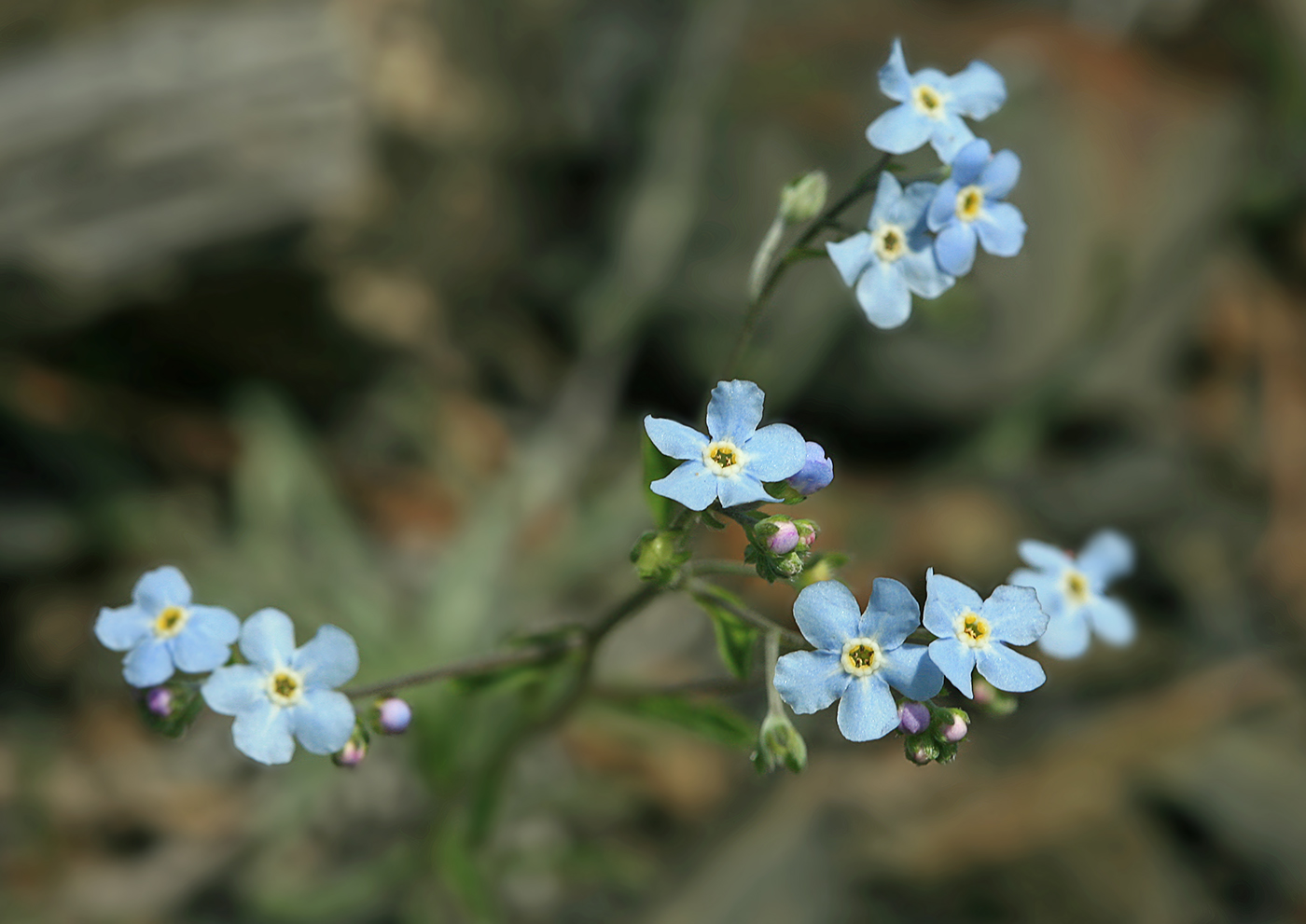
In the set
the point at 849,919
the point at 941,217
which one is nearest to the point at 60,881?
the point at 849,919

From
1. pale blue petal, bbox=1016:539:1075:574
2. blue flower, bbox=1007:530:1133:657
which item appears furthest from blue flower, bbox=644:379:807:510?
pale blue petal, bbox=1016:539:1075:574

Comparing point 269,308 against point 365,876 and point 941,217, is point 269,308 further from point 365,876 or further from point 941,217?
point 941,217

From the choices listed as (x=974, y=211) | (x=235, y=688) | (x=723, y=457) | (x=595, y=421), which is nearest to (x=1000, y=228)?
(x=974, y=211)

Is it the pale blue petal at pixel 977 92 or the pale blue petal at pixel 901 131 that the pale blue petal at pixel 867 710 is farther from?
the pale blue petal at pixel 977 92

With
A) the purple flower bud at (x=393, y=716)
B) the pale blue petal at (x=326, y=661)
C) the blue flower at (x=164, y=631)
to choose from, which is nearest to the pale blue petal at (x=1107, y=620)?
the purple flower bud at (x=393, y=716)

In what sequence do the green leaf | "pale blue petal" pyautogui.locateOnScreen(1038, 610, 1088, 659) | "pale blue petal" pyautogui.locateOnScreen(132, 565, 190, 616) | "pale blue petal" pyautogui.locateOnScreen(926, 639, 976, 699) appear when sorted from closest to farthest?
"pale blue petal" pyautogui.locateOnScreen(926, 639, 976, 699)
"pale blue petal" pyautogui.locateOnScreen(132, 565, 190, 616)
the green leaf
"pale blue petal" pyautogui.locateOnScreen(1038, 610, 1088, 659)

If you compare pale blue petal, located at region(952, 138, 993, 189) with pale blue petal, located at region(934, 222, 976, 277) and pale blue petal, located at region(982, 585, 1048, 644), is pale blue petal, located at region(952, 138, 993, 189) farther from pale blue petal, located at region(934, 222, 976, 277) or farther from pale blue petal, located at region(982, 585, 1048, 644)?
pale blue petal, located at region(982, 585, 1048, 644)
